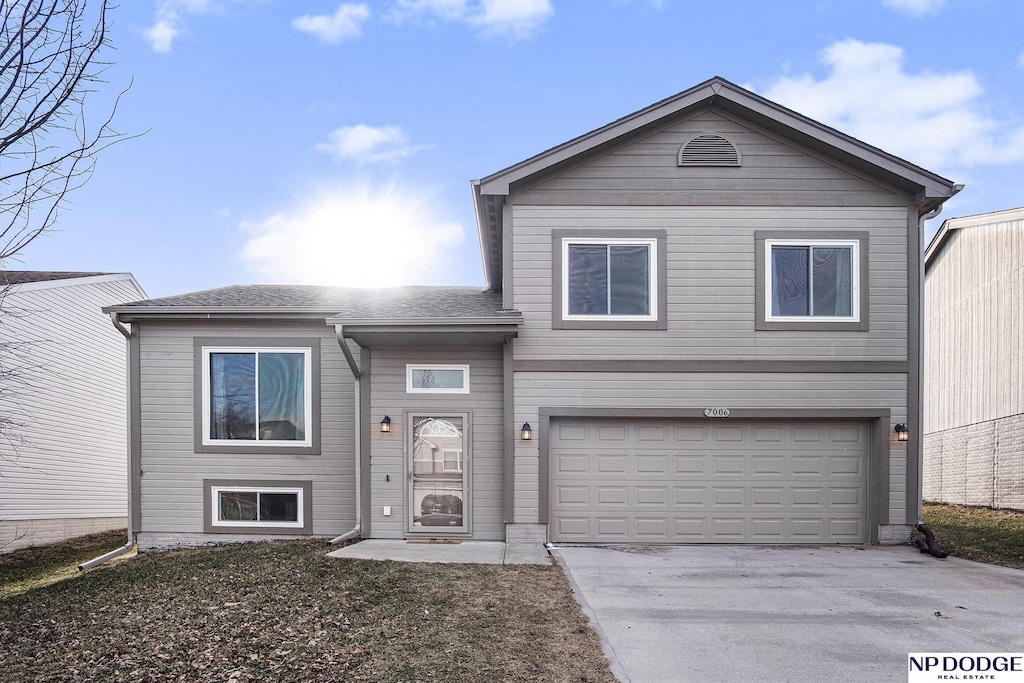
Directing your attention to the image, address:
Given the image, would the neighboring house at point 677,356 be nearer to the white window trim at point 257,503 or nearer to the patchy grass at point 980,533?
the patchy grass at point 980,533

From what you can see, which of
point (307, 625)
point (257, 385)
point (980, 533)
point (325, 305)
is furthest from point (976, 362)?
point (307, 625)

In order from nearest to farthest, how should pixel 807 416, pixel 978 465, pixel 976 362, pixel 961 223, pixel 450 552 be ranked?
pixel 450 552, pixel 807 416, pixel 978 465, pixel 976 362, pixel 961 223

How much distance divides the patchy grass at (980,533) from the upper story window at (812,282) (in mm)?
3548

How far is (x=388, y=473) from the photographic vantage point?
32.3ft

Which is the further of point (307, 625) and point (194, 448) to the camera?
point (194, 448)

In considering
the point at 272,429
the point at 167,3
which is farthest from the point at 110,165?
the point at 272,429

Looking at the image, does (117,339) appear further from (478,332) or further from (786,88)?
(786,88)

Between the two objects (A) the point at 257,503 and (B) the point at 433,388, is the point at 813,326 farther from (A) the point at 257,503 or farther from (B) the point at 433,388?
(A) the point at 257,503

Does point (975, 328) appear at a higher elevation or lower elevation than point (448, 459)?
higher

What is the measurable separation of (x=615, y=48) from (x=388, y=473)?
1124 cm

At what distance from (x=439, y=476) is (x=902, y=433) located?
6.79 m

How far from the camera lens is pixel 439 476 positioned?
32.4ft

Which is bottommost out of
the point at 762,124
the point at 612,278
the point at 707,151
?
the point at 612,278

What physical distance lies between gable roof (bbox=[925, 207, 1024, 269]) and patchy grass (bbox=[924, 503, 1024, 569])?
6.31m
